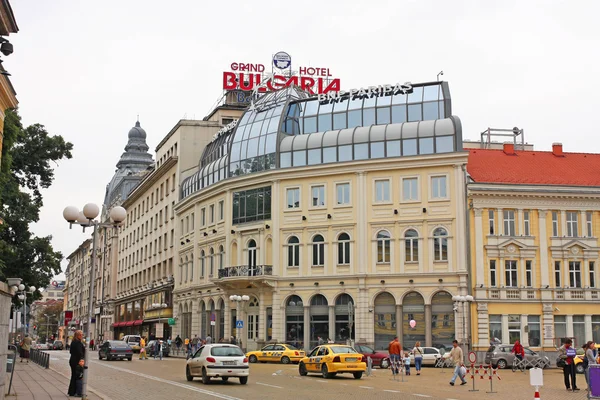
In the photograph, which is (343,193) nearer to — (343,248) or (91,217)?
(343,248)

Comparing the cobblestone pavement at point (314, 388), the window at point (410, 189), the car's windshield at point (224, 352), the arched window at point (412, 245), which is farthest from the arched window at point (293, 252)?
the car's windshield at point (224, 352)

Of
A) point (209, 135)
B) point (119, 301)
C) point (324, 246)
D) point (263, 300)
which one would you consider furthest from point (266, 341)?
point (119, 301)

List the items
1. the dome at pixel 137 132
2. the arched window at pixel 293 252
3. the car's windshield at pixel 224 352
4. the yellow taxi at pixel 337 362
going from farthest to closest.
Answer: the dome at pixel 137 132 → the arched window at pixel 293 252 → the yellow taxi at pixel 337 362 → the car's windshield at pixel 224 352

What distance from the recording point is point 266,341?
56.3 metres

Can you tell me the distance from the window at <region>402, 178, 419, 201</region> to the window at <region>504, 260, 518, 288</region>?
7205 millimetres

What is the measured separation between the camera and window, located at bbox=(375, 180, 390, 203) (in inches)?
2114

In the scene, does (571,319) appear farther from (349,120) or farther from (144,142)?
(144,142)

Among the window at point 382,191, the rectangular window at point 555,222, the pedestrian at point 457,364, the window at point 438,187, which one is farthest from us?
the window at point 382,191

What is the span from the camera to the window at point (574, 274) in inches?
2008

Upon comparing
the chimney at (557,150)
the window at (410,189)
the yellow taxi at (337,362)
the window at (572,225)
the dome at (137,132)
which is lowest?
the yellow taxi at (337,362)

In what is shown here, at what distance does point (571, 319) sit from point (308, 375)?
75.6 feet

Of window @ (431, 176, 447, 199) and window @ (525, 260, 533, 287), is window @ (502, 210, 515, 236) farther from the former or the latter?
window @ (431, 176, 447, 199)

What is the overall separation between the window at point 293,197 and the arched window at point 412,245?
849 cm

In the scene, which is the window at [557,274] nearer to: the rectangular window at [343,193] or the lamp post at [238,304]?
the rectangular window at [343,193]
